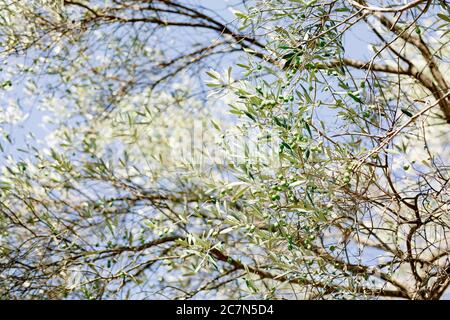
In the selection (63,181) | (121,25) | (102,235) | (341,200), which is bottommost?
(341,200)

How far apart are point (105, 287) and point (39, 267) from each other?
1.70 feet

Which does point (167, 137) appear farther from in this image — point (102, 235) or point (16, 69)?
point (102, 235)

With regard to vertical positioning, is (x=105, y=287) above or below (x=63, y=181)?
below

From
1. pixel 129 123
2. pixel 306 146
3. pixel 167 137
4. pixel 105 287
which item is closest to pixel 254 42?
pixel 129 123

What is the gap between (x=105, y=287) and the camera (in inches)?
230

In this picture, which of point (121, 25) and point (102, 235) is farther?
point (121, 25)

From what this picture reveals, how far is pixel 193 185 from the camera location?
22.7ft

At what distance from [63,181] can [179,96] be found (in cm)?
209

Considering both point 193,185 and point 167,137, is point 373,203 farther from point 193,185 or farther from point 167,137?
point 167,137

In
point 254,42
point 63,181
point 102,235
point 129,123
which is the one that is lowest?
point 102,235

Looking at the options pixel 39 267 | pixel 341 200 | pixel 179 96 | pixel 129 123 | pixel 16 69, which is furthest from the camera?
pixel 179 96

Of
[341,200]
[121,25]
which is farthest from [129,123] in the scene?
[341,200]
